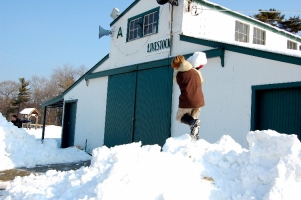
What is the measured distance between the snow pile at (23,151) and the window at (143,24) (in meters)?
5.76

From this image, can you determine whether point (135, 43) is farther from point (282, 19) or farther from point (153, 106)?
point (282, 19)

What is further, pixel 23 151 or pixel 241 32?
pixel 241 32

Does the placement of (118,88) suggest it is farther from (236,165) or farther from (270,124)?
(236,165)

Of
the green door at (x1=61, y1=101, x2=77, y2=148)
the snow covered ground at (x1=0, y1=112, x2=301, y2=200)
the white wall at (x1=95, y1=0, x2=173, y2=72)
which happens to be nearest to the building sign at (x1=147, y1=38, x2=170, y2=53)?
the white wall at (x1=95, y1=0, x2=173, y2=72)

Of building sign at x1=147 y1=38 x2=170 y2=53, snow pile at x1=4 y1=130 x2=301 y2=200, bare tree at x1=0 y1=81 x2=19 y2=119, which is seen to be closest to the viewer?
snow pile at x1=4 y1=130 x2=301 y2=200

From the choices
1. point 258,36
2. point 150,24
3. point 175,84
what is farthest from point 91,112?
point 258,36

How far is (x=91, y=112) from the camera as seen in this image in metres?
15.5

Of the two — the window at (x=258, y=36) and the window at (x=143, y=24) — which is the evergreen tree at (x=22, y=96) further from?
the window at (x=258, y=36)

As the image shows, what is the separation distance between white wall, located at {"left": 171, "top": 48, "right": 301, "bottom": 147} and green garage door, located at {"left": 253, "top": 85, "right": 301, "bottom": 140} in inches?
9.6

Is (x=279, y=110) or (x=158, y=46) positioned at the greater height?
(x=158, y=46)

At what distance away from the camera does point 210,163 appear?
4820 mm

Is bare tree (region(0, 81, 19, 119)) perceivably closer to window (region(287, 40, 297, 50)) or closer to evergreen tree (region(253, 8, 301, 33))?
evergreen tree (region(253, 8, 301, 33))

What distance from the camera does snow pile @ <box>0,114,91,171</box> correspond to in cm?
1125

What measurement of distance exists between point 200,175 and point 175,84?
6.40 meters
